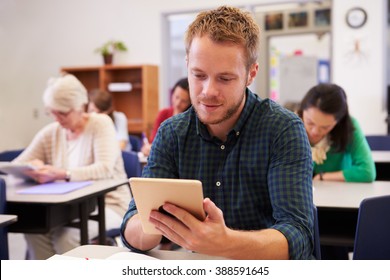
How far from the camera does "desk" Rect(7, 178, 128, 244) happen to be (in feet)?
7.06

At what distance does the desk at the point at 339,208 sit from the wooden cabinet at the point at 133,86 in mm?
4068

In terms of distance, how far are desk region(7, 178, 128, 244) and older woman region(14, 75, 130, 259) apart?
137 mm

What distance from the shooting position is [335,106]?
2361 mm

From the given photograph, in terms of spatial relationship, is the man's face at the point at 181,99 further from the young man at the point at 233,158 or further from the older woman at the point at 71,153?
the young man at the point at 233,158

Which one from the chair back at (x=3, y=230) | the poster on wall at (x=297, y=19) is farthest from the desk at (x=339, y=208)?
the poster on wall at (x=297, y=19)

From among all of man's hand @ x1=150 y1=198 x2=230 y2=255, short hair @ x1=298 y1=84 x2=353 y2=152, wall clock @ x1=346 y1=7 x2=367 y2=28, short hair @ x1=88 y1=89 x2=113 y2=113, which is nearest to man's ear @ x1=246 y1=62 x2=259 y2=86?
man's hand @ x1=150 y1=198 x2=230 y2=255

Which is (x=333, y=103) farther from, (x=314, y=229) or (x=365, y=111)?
(x=365, y=111)

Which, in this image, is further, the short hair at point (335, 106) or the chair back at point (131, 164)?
the chair back at point (131, 164)

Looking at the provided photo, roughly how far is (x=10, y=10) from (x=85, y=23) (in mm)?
1195

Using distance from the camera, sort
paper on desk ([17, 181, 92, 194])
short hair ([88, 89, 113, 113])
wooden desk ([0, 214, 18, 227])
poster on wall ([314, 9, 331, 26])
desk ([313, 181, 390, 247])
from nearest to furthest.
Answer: wooden desk ([0, 214, 18, 227]) < desk ([313, 181, 390, 247]) < paper on desk ([17, 181, 92, 194]) < short hair ([88, 89, 113, 113]) < poster on wall ([314, 9, 331, 26])

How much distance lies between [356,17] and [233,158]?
465 centimetres

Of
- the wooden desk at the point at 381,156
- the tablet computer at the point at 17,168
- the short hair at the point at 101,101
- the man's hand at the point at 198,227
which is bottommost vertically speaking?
the wooden desk at the point at 381,156

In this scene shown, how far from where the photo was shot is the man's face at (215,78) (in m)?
1.18

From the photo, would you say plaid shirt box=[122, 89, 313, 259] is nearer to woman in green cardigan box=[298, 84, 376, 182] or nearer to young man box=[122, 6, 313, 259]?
Answer: young man box=[122, 6, 313, 259]
